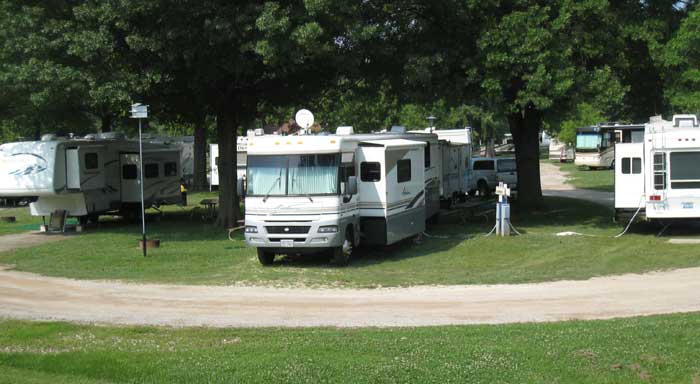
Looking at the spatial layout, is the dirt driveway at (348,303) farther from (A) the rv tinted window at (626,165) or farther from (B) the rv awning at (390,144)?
(A) the rv tinted window at (626,165)

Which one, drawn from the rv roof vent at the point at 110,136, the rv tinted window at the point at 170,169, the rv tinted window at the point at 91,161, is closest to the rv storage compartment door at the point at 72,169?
the rv tinted window at the point at 91,161

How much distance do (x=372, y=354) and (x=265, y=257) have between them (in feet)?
31.7

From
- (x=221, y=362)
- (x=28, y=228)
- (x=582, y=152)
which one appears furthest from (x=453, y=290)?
(x=582, y=152)

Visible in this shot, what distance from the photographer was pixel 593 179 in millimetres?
50156

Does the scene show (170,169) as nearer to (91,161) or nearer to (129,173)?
(129,173)

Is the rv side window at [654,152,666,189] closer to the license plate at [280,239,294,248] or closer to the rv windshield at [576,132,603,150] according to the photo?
the license plate at [280,239,294,248]

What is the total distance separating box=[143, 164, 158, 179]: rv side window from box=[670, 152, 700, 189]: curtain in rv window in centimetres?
1807

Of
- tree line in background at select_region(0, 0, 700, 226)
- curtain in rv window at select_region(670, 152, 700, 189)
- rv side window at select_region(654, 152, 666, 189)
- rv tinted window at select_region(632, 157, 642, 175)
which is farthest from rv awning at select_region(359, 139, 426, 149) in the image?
curtain in rv window at select_region(670, 152, 700, 189)

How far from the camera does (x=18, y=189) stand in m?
24.7

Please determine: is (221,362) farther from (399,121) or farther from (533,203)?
(399,121)

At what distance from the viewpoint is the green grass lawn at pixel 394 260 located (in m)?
16.3

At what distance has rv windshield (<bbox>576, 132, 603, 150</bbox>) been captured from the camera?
57688 mm

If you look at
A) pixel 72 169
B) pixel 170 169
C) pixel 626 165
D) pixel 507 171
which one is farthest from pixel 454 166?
pixel 72 169

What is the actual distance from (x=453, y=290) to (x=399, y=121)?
56.8 metres
